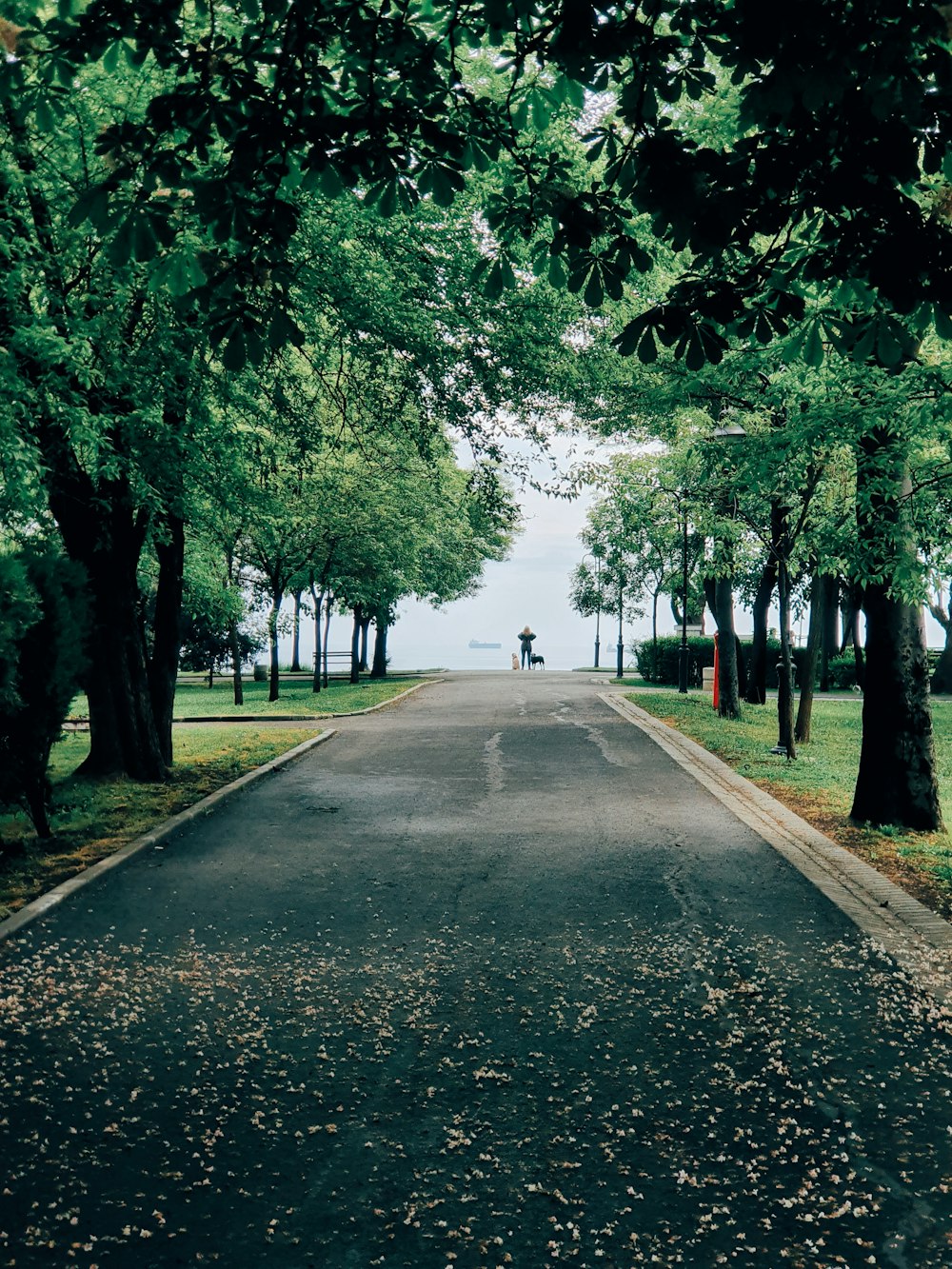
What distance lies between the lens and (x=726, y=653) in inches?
870

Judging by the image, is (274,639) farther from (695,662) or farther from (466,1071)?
(466,1071)

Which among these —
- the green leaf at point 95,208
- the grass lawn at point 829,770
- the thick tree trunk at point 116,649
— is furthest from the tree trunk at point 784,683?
the green leaf at point 95,208

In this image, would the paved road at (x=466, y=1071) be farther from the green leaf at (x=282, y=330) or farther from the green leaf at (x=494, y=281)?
the green leaf at (x=494, y=281)

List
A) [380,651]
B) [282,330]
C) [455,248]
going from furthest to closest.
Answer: [380,651], [455,248], [282,330]

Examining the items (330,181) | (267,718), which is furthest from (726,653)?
(330,181)

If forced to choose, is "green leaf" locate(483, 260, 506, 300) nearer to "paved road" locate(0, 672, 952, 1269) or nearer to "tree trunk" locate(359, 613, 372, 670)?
"paved road" locate(0, 672, 952, 1269)

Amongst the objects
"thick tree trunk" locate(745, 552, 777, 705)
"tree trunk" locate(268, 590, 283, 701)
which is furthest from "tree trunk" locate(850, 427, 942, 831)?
"tree trunk" locate(268, 590, 283, 701)

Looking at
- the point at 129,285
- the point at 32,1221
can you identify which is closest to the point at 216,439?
the point at 129,285

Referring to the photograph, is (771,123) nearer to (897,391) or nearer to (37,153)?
(897,391)

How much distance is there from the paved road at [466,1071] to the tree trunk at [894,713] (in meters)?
2.27

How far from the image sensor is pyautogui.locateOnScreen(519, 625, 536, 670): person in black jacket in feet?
181

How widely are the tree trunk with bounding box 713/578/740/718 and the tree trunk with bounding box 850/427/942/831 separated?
1135 centimetres

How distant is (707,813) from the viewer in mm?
10797

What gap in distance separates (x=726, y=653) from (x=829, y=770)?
25.8 ft
